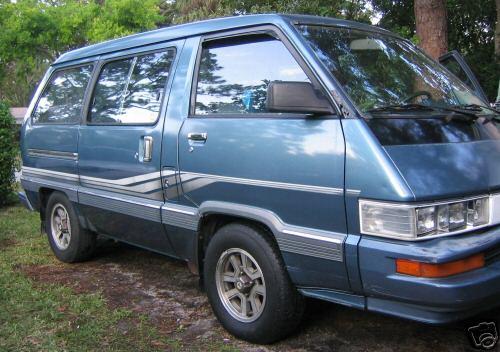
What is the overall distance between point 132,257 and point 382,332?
3057mm

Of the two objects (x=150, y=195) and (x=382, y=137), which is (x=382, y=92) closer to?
(x=382, y=137)

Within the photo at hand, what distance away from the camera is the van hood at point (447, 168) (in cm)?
260

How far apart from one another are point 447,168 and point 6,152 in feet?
24.7

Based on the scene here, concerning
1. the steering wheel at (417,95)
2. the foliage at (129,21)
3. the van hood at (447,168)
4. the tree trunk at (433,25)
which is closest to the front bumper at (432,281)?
the van hood at (447,168)

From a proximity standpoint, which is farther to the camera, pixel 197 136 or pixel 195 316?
pixel 195 316

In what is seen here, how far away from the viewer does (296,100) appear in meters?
2.87

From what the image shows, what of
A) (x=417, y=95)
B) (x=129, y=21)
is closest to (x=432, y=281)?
(x=417, y=95)

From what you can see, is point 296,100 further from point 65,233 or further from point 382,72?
point 65,233

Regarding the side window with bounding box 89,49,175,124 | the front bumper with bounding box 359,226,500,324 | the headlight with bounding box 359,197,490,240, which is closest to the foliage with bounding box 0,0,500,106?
the side window with bounding box 89,49,175,124

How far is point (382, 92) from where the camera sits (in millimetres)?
3242

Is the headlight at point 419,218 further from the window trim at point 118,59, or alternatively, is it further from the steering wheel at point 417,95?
the window trim at point 118,59

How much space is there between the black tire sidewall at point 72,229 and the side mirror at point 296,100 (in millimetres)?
2983

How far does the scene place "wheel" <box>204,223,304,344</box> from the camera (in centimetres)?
315

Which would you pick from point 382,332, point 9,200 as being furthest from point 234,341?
point 9,200
